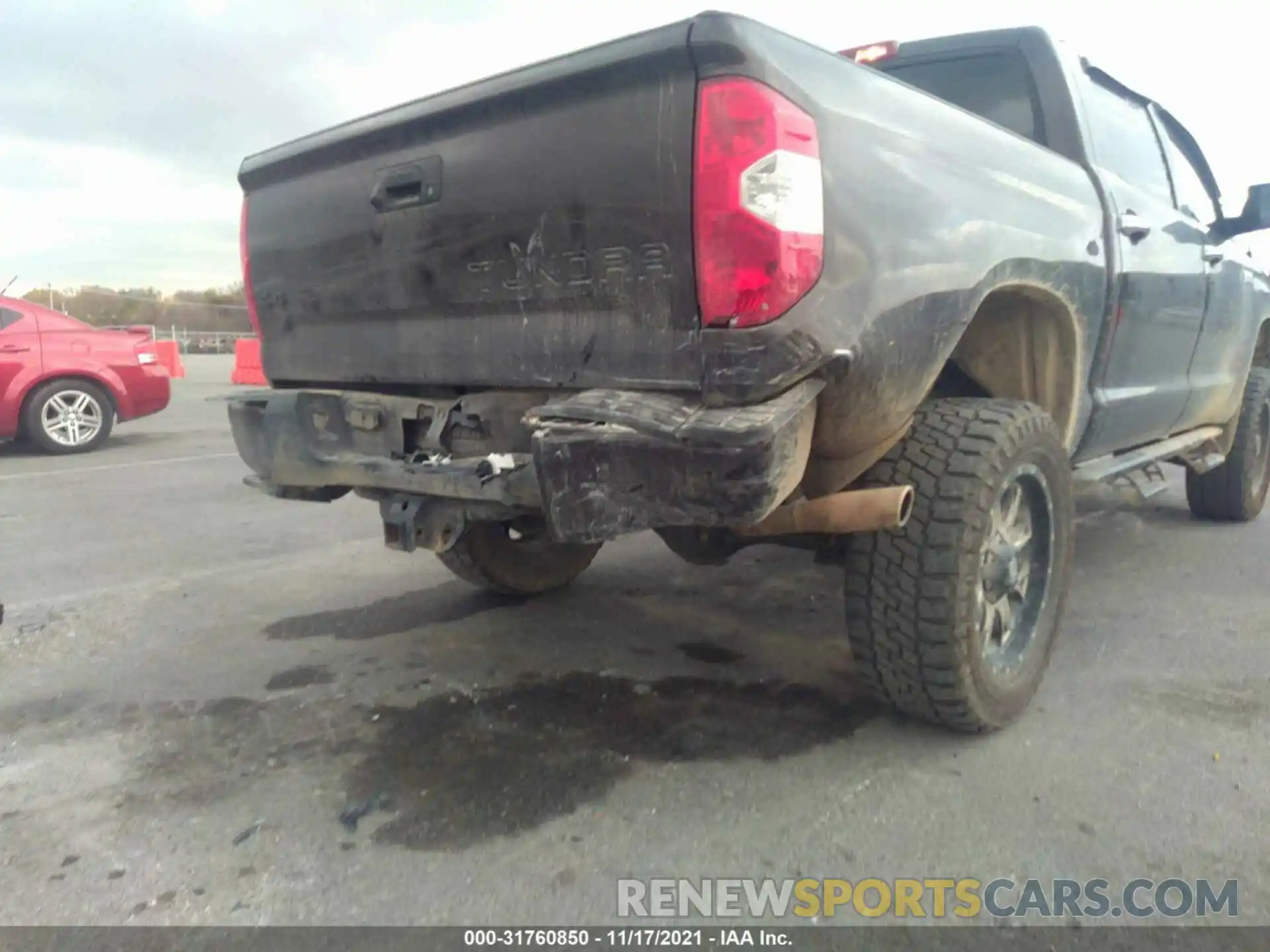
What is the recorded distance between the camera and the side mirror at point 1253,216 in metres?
4.47

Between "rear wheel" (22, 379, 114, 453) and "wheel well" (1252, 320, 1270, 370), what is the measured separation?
370 inches

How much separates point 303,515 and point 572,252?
4.24 meters

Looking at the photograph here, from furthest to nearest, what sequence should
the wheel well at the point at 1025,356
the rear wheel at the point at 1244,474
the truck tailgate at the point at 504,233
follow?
the rear wheel at the point at 1244,474 < the wheel well at the point at 1025,356 < the truck tailgate at the point at 504,233

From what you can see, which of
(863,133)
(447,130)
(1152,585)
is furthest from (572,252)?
(1152,585)

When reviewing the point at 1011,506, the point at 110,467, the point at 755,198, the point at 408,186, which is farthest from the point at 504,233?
the point at 110,467

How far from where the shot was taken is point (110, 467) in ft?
26.8

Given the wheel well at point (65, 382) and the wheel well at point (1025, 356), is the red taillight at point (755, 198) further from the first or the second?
the wheel well at point (65, 382)

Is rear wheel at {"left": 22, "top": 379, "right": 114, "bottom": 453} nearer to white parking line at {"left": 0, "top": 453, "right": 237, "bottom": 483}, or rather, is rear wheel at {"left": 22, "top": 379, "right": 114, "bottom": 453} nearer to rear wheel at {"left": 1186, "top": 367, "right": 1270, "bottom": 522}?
white parking line at {"left": 0, "top": 453, "right": 237, "bottom": 483}

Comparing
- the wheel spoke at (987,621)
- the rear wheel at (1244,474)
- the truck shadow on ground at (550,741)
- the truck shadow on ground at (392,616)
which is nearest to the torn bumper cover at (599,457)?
the truck shadow on ground at (550,741)

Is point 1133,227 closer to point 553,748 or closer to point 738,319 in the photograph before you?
point 738,319

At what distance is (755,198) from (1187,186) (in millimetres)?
3436

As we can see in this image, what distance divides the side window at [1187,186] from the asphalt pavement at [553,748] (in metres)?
1.67

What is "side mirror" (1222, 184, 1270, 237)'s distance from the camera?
14.7 ft

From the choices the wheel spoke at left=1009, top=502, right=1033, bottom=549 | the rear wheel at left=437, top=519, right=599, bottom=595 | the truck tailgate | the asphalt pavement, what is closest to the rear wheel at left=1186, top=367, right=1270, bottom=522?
the asphalt pavement
